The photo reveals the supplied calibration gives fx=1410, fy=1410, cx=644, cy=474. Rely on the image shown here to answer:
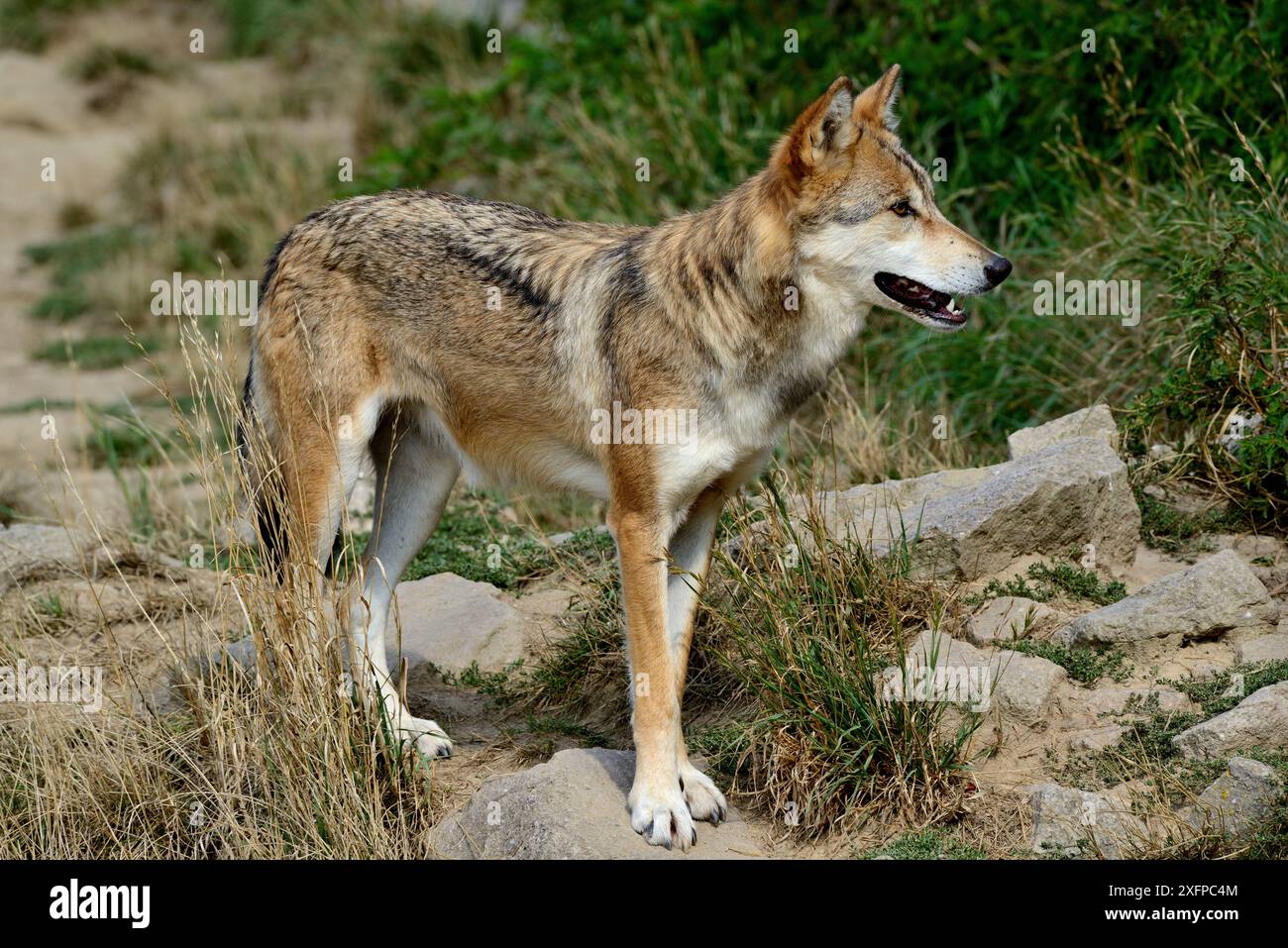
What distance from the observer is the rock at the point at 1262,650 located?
16.6ft

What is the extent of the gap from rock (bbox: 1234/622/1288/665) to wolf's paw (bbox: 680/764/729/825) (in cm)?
195

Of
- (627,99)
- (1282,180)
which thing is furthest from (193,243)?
(1282,180)

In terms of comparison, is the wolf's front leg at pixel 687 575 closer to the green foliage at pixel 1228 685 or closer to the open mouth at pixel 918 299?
the open mouth at pixel 918 299

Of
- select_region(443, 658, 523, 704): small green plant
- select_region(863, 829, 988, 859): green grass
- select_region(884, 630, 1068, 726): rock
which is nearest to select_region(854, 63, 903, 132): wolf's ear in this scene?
select_region(884, 630, 1068, 726): rock

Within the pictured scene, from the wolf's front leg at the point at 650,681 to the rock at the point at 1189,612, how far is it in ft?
5.18

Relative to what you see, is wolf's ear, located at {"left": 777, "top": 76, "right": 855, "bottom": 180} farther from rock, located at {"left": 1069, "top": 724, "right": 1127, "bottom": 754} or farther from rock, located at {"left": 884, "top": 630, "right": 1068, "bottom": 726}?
rock, located at {"left": 1069, "top": 724, "right": 1127, "bottom": 754}

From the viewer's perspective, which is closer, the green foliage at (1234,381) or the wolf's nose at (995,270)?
the wolf's nose at (995,270)

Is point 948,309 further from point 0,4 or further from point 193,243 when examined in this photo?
point 0,4

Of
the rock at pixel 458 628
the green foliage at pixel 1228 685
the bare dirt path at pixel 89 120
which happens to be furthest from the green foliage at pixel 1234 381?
the bare dirt path at pixel 89 120

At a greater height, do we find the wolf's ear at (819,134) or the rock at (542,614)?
the wolf's ear at (819,134)

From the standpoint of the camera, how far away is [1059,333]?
24.6ft

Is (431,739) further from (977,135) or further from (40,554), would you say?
(977,135)

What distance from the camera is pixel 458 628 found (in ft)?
21.3

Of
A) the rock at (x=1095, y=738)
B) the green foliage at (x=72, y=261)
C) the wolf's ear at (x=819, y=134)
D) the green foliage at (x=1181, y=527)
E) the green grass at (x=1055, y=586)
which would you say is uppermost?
the wolf's ear at (x=819, y=134)
